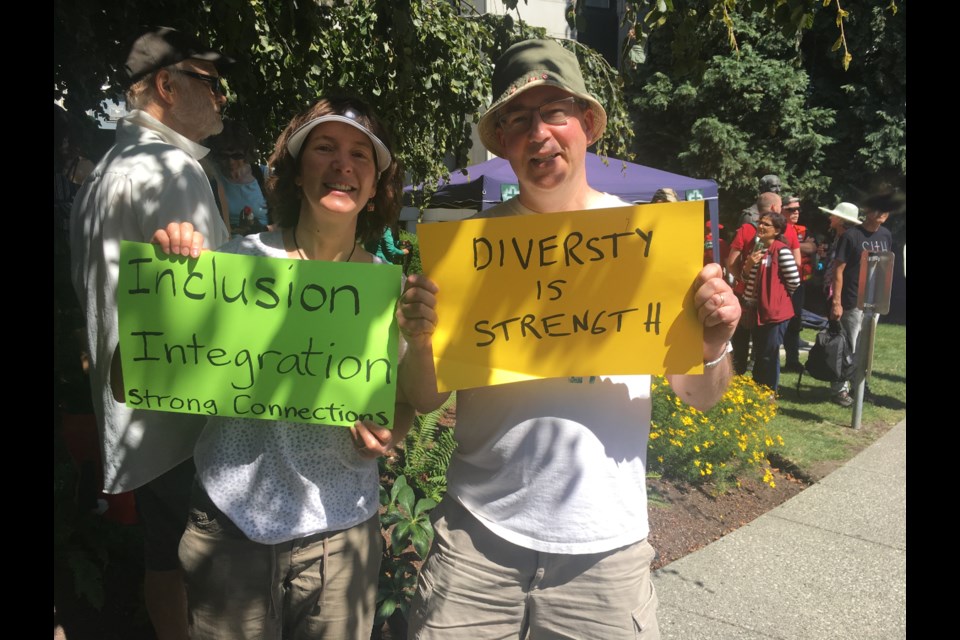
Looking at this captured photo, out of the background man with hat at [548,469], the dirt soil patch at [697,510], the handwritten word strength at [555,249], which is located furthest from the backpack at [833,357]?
the handwritten word strength at [555,249]

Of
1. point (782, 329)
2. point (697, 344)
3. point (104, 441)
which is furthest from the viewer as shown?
point (782, 329)

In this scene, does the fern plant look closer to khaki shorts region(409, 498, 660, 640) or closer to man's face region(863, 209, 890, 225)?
khaki shorts region(409, 498, 660, 640)

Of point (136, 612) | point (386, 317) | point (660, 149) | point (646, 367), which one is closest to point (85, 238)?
point (386, 317)

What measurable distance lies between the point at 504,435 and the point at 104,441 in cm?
107

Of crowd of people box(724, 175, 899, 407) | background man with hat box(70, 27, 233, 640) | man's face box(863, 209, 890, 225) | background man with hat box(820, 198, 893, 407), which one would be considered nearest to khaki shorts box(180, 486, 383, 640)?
background man with hat box(70, 27, 233, 640)

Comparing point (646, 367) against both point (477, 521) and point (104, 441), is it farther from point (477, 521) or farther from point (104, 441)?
point (104, 441)

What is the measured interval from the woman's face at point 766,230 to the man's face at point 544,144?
17.6 ft

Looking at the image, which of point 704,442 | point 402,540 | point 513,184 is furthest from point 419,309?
point 513,184

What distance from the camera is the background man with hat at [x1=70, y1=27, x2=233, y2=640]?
187 centimetres

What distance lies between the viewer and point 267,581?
1.61 m

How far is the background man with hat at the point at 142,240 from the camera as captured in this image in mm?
1873

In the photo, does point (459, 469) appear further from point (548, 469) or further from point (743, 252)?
point (743, 252)

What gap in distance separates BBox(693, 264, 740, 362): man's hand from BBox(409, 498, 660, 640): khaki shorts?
48 cm

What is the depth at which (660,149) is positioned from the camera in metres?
16.2
